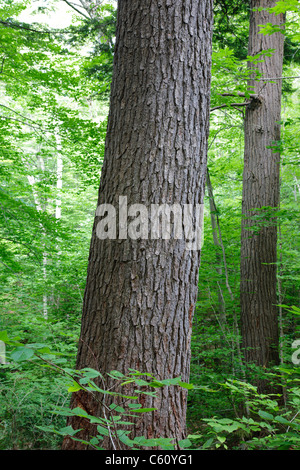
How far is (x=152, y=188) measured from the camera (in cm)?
191

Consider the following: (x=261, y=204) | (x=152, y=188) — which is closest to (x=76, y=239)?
(x=261, y=204)

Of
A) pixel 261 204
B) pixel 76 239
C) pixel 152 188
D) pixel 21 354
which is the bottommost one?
pixel 21 354

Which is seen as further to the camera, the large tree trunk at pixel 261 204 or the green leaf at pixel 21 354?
the large tree trunk at pixel 261 204

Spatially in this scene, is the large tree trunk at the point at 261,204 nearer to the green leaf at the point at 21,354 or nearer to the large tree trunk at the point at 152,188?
the large tree trunk at the point at 152,188

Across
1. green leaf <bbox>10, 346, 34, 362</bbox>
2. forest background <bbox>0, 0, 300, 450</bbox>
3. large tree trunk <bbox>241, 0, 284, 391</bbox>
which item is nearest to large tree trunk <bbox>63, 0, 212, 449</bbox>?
green leaf <bbox>10, 346, 34, 362</bbox>

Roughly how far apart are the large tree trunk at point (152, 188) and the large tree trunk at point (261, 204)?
3.33m

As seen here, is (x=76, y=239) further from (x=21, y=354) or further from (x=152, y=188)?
(x=21, y=354)

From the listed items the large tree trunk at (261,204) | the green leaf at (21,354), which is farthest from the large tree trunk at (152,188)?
the large tree trunk at (261,204)

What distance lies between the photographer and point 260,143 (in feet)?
18.5

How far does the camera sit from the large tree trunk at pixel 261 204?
5191mm

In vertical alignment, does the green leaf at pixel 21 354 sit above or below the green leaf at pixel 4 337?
below

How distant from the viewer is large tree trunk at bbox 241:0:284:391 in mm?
5191

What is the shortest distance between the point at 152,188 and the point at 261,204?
4014 millimetres

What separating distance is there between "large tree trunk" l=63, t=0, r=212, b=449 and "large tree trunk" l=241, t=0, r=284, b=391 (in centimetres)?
333
